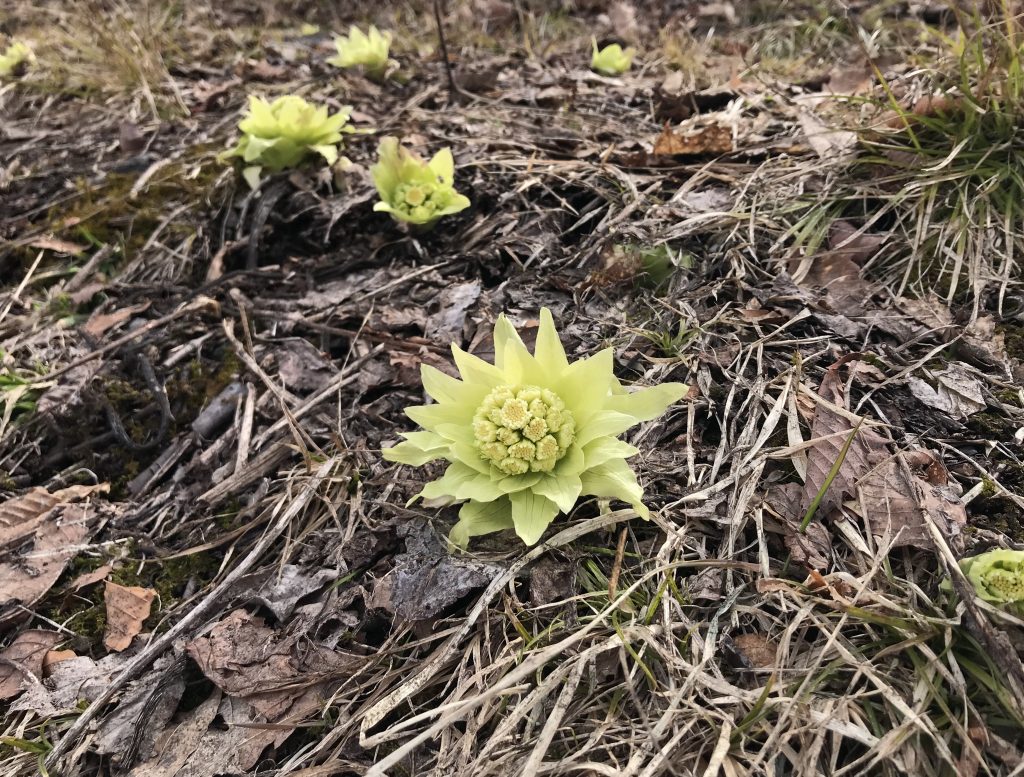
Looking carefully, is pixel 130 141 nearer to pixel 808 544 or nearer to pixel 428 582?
pixel 428 582

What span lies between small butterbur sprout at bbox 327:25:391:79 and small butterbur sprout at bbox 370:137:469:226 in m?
1.46

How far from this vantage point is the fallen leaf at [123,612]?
5.84 feet

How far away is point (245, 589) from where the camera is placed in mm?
1807

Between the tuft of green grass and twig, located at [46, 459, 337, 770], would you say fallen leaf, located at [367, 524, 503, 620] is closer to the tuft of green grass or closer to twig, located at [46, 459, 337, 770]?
twig, located at [46, 459, 337, 770]

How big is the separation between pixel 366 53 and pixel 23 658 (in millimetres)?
3347

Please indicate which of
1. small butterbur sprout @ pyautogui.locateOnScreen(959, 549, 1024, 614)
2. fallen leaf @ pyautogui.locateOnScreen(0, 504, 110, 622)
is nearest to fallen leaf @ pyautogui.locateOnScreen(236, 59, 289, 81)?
fallen leaf @ pyautogui.locateOnScreen(0, 504, 110, 622)

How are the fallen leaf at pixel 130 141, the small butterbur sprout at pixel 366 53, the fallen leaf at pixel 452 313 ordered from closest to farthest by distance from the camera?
the fallen leaf at pixel 452 313 → the fallen leaf at pixel 130 141 → the small butterbur sprout at pixel 366 53

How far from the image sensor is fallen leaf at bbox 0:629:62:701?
1.72 meters

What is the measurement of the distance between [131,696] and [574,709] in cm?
108

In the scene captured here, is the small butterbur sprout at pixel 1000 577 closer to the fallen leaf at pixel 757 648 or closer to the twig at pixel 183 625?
the fallen leaf at pixel 757 648

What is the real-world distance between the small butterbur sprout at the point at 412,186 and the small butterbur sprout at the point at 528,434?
1.13 m

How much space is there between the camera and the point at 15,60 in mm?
4719

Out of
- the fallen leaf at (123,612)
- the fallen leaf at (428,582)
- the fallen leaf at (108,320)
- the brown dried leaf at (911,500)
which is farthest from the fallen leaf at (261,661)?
the fallen leaf at (108,320)

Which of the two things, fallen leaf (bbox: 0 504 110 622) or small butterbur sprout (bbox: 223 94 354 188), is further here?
small butterbur sprout (bbox: 223 94 354 188)
